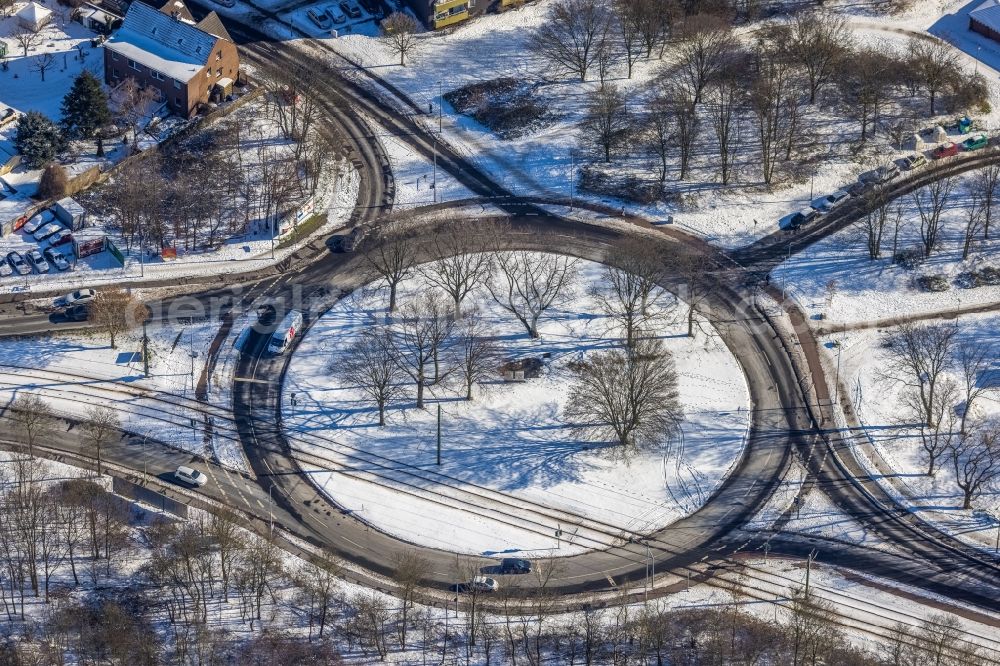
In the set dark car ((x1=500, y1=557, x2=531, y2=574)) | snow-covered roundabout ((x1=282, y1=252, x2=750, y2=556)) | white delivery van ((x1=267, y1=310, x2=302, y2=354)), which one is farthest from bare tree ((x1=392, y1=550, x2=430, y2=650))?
white delivery van ((x1=267, y1=310, x2=302, y2=354))

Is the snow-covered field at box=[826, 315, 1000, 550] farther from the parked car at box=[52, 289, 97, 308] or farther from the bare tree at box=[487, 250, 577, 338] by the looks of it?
the parked car at box=[52, 289, 97, 308]

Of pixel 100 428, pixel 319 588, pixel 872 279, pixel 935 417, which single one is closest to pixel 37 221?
pixel 100 428

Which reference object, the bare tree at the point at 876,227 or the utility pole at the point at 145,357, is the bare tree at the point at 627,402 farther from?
the utility pole at the point at 145,357

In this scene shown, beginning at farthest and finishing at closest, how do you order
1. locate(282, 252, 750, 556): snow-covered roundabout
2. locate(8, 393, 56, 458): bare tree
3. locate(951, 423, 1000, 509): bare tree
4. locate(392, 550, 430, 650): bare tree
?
1. locate(8, 393, 56, 458): bare tree
2. locate(951, 423, 1000, 509): bare tree
3. locate(282, 252, 750, 556): snow-covered roundabout
4. locate(392, 550, 430, 650): bare tree

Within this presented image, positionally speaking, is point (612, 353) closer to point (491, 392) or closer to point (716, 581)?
point (491, 392)

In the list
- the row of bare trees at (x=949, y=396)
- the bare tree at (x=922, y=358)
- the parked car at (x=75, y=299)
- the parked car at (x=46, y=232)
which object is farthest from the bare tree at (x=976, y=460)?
the parked car at (x=46, y=232)

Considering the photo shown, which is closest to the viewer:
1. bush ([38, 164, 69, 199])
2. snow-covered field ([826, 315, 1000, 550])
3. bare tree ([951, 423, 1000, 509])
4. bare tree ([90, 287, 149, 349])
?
snow-covered field ([826, 315, 1000, 550])

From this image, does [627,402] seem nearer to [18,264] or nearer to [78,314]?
[78,314]

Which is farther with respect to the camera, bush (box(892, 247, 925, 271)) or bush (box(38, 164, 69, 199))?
bush (box(38, 164, 69, 199))
